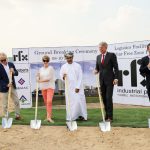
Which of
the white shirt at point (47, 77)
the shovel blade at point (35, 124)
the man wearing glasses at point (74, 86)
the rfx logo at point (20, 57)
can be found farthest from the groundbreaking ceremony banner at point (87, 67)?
the shovel blade at point (35, 124)

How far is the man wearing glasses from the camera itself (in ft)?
38.9

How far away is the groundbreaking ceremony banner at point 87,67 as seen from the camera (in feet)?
54.7

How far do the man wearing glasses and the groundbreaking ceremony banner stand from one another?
4.84 meters

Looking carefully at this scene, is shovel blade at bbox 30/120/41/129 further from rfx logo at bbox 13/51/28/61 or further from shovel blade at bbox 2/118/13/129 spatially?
rfx logo at bbox 13/51/28/61

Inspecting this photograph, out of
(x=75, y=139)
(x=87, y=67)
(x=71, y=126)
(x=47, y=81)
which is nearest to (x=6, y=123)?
(x=47, y=81)

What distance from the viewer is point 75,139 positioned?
9812 millimetres

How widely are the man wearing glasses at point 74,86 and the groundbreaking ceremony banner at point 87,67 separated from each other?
190 inches

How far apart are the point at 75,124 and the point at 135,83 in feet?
20.7

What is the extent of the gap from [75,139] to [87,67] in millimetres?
7926

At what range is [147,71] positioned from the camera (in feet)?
33.3

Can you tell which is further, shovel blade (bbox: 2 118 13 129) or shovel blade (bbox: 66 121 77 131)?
shovel blade (bbox: 2 118 13 129)

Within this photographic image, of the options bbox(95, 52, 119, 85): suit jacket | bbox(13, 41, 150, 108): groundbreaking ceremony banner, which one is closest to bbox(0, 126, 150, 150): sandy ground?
bbox(95, 52, 119, 85): suit jacket

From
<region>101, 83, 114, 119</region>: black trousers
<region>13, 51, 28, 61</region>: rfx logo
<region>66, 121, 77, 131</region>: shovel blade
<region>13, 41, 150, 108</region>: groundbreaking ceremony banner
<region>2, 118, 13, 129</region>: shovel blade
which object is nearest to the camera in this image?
<region>66, 121, 77, 131</region>: shovel blade

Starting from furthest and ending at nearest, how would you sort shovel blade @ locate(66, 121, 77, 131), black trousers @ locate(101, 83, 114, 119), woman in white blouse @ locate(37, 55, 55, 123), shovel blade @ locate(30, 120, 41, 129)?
woman in white blouse @ locate(37, 55, 55, 123) < black trousers @ locate(101, 83, 114, 119) < shovel blade @ locate(30, 120, 41, 129) < shovel blade @ locate(66, 121, 77, 131)
